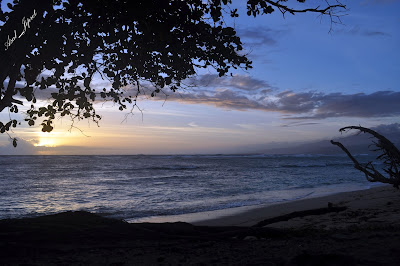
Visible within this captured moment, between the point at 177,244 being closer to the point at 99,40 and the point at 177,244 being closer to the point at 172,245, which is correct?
the point at 172,245

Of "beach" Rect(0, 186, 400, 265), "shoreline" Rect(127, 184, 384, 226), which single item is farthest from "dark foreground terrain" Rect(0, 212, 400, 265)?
"shoreline" Rect(127, 184, 384, 226)

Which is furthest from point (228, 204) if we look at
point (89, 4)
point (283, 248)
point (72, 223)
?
point (89, 4)

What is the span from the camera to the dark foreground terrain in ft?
13.5

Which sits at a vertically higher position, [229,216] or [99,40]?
[99,40]

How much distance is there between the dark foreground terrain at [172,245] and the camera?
4.13 meters

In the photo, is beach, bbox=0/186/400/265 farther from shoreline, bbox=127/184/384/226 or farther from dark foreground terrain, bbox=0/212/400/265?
shoreline, bbox=127/184/384/226

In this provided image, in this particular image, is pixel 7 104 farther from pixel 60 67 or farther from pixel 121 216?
pixel 121 216

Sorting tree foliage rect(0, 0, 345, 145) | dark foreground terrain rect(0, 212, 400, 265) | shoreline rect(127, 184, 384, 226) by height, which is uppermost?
tree foliage rect(0, 0, 345, 145)

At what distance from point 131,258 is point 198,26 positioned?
4.38 m

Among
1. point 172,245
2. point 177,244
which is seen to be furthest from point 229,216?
point 172,245

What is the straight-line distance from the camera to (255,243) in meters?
5.41

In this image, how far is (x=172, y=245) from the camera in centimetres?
562

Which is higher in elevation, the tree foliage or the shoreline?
the tree foliage

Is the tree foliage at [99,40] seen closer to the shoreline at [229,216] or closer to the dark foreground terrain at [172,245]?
the dark foreground terrain at [172,245]
